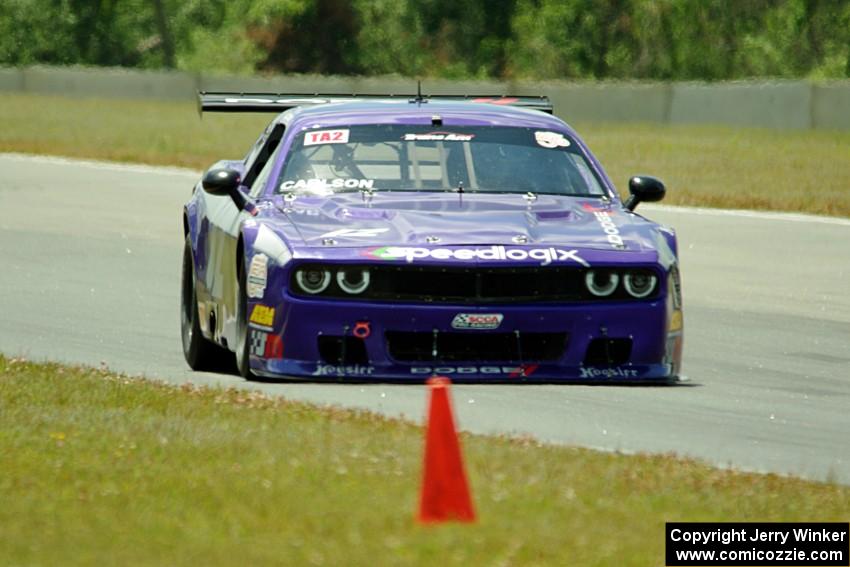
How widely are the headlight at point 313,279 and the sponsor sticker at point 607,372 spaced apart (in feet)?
3.92

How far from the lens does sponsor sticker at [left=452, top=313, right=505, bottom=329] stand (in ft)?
29.1

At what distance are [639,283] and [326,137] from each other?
6.71 feet

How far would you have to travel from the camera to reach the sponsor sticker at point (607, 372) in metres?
9.04

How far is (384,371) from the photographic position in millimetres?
8930

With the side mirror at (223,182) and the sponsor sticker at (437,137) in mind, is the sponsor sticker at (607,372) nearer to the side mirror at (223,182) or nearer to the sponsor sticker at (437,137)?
the sponsor sticker at (437,137)

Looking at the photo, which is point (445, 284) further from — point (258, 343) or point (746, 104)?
point (746, 104)

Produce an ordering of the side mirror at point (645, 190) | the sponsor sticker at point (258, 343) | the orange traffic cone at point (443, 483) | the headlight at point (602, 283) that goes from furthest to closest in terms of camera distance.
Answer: the side mirror at point (645, 190) → the sponsor sticker at point (258, 343) → the headlight at point (602, 283) → the orange traffic cone at point (443, 483)

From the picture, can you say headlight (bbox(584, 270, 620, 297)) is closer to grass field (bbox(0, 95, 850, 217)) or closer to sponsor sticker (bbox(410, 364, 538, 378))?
sponsor sticker (bbox(410, 364, 538, 378))

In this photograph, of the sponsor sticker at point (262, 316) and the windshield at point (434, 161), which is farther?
the windshield at point (434, 161)

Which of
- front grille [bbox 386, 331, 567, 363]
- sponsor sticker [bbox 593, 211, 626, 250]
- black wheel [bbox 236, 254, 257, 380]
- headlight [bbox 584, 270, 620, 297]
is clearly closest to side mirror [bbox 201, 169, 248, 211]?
black wheel [bbox 236, 254, 257, 380]

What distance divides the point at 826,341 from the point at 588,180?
3.23 meters

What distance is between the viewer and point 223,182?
10023 millimetres

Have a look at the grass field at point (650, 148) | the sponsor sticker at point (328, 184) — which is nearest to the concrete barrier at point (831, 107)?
the grass field at point (650, 148)

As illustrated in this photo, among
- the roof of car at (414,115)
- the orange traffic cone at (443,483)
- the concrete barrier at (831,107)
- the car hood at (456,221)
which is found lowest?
the concrete barrier at (831,107)
